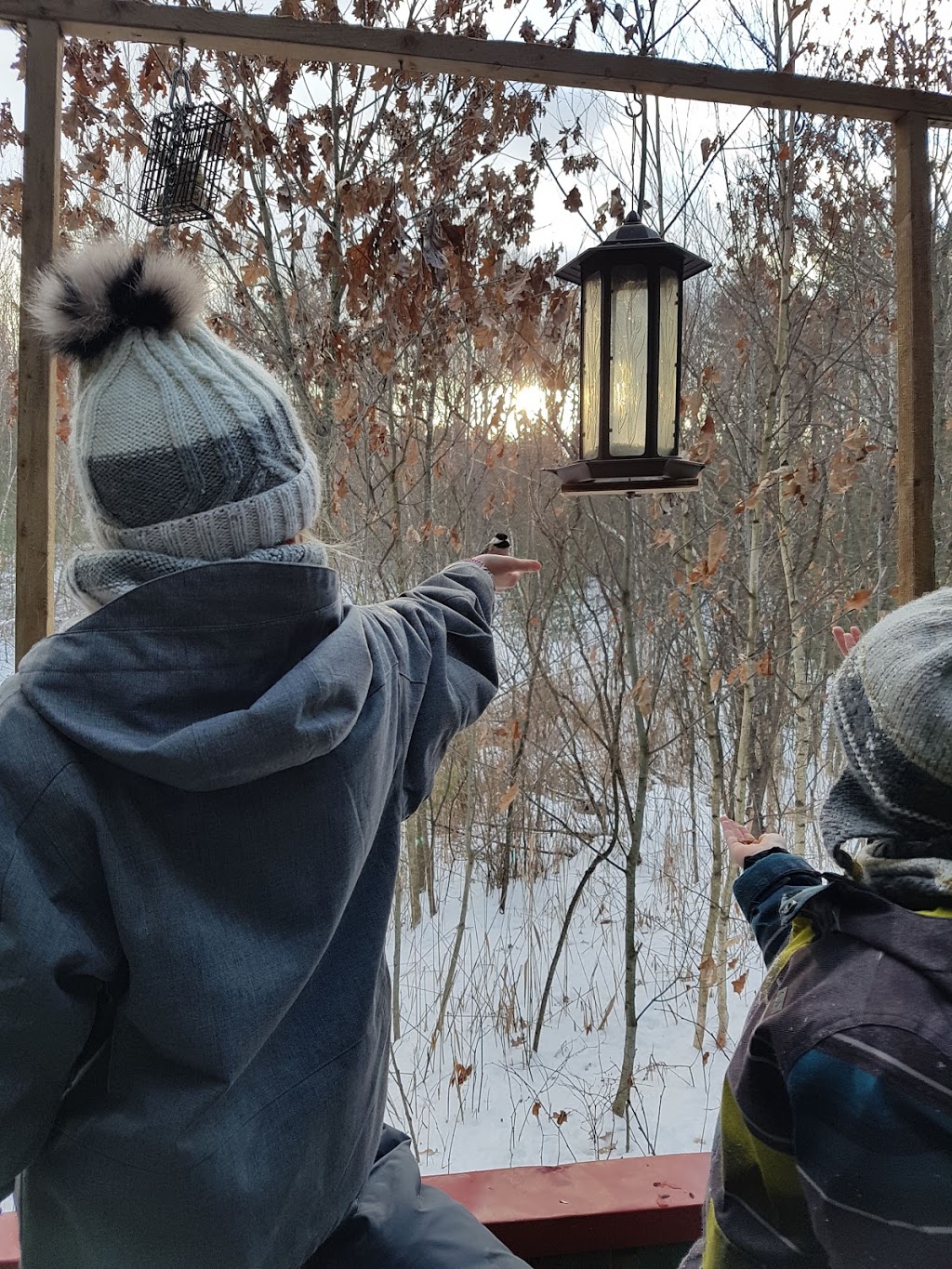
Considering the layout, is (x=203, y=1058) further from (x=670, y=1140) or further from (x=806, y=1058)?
(x=670, y=1140)

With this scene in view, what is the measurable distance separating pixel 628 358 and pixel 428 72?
0.71m

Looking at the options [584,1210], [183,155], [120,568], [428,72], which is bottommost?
[584,1210]

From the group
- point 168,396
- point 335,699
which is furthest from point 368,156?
point 335,699

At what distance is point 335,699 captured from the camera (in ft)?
2.85

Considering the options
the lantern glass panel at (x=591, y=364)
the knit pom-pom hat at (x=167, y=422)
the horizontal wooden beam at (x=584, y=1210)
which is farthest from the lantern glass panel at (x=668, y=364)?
the horizontal wooden beam at (x=584, y=1210)

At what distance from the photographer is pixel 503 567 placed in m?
1.47

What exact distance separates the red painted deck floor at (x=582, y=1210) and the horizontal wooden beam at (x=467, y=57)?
1994 mm

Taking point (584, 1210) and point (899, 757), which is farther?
point (584, 1210)

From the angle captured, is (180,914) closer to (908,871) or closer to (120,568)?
(120,568)

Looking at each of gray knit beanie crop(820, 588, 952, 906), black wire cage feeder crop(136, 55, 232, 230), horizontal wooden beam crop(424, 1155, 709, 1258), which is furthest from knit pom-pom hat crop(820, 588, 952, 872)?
black wire cage feeder crop(136, 55, 232, 230)

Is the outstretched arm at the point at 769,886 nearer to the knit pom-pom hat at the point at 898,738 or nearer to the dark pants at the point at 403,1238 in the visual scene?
the knit pom-pom hat at the point at 898,738

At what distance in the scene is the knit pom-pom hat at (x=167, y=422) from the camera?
2.91 feet

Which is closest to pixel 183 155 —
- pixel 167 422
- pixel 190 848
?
pixel 167 422

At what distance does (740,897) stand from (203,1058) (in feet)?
1.84
